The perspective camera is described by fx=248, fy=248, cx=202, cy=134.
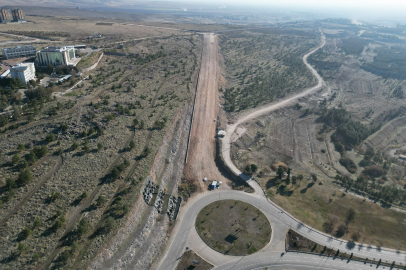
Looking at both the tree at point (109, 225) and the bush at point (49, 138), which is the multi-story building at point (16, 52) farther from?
the tree at point (109, 225)

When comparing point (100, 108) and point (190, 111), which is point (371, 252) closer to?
point (190, 111)

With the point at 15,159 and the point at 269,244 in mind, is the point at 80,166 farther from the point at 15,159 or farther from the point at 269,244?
the point at 269,244

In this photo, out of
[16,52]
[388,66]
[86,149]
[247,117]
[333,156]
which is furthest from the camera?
[388,66]

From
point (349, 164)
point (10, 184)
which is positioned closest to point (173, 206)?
point (10, 184)

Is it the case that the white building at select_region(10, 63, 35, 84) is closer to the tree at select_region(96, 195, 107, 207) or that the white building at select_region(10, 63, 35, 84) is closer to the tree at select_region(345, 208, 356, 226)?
the tree at select_region(96, 195, 107, 207)

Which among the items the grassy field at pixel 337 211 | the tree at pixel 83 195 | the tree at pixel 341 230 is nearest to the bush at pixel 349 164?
the grassy field at pixel 337 211
